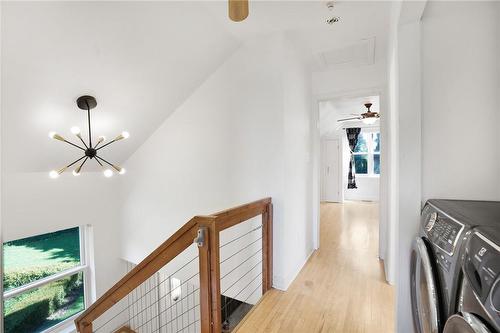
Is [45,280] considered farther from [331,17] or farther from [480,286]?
[331,17]

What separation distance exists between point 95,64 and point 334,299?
316 centimetres

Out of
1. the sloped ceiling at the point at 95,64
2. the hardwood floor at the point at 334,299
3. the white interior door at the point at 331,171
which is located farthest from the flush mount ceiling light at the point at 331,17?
the white interior door at the point at 331,171

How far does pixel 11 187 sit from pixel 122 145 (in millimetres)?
1409

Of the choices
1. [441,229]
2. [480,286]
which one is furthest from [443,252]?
[480,286]

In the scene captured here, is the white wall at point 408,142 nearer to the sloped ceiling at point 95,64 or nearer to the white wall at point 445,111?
the white wall at point 445,111

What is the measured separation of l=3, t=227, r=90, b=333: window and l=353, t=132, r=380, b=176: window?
23.6 ft

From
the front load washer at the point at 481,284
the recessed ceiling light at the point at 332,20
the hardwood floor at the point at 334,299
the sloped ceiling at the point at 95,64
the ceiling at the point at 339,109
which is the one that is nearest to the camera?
the front load washer at the point at 481,284

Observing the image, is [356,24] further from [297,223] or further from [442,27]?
[297,223]

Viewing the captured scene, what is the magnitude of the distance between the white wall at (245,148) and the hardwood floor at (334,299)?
19 cm

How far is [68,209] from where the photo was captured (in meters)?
3.77

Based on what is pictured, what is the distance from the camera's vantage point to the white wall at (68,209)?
319 centimetres

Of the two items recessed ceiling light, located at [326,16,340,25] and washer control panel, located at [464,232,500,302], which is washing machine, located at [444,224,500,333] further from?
recessed ceiling light, located at [326,16,340,25]

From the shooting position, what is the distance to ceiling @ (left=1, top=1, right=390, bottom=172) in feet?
6.49

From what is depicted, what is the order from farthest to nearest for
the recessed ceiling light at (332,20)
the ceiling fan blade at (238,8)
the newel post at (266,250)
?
1. the newel post at (266,250)
2. the recessed ceiling light at (332,20)
3. the ceiling fan blade at (238,8)
